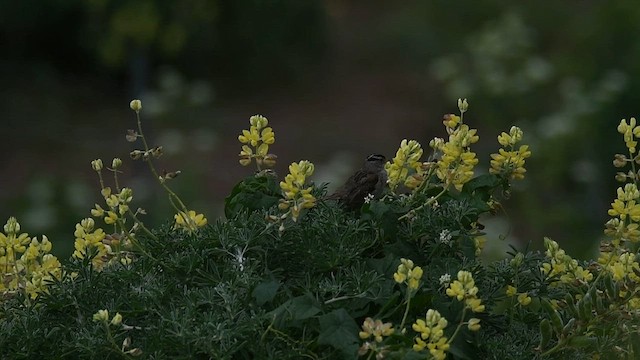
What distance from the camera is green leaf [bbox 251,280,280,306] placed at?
84.4 inches

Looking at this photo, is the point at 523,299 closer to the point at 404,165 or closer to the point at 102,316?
the point at 404,165

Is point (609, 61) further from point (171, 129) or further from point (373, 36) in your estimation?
point (373, 36)

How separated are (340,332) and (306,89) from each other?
7.86 metres

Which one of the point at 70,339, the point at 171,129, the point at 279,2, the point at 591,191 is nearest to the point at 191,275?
the point at 70,339

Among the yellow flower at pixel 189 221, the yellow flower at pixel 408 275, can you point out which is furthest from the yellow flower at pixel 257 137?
the yellow flower at pixel 408 275

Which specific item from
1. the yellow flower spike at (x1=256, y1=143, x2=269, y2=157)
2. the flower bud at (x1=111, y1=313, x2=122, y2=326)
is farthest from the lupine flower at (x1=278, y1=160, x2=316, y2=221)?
the flower bud at (x1=111, y1=313, x2=122, y2=326)

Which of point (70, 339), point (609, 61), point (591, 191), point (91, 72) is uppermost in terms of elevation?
point (91, 72)

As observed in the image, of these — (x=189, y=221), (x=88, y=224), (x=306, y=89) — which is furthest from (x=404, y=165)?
(x=306, y=89)

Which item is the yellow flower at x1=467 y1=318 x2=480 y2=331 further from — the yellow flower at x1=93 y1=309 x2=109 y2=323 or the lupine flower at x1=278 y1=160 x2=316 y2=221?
the yellow flower at x1=93 y1=309 x2=109 y2=323

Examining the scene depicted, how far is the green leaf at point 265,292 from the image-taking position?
2.14 m

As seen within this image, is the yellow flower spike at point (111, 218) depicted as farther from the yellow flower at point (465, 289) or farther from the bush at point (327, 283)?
the yellow flower at point (465, 289)

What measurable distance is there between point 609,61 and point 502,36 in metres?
0.94

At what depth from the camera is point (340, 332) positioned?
2074 mm

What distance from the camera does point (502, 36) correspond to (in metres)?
7.51
